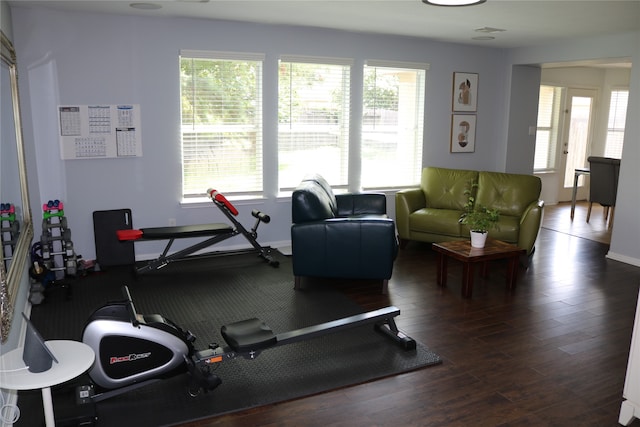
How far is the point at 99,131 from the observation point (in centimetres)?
514

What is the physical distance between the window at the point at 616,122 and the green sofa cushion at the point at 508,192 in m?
4.49

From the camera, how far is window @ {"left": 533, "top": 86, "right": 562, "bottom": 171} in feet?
28.6

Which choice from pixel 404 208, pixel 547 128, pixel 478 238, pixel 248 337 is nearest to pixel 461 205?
pixel 404 208

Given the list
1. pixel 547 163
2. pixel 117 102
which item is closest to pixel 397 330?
pixel 117 102

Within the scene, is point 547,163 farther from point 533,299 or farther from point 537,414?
point 537,414

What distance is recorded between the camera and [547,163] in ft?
29.5

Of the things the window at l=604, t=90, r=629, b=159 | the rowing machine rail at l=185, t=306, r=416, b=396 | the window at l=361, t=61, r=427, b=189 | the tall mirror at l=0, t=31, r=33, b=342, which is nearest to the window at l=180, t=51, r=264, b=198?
the window at l=361, t=61, r=427, b=189

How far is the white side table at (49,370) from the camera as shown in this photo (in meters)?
2.00

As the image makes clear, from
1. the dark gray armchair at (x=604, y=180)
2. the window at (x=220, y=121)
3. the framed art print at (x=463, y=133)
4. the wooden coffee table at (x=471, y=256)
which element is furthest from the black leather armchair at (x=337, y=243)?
the dark gray armchair at (x=604, y=180)

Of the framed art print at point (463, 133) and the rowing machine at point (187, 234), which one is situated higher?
the framed art print at point (463, 133)

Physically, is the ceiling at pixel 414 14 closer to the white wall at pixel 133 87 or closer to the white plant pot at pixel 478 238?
the white wall at pixel 133 87

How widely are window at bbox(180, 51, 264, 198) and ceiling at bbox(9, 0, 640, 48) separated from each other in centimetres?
49

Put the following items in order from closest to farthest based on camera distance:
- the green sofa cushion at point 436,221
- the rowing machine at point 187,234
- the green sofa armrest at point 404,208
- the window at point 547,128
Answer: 1. the rowing machine at point 187,234
2. the green sofa cushion at point 436,221
3. the green sofa armrest at point 404,208
4. the window at point 547,128

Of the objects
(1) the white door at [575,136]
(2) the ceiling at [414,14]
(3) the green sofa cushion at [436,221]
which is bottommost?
(3) the green sofa cushion at [436,221]
